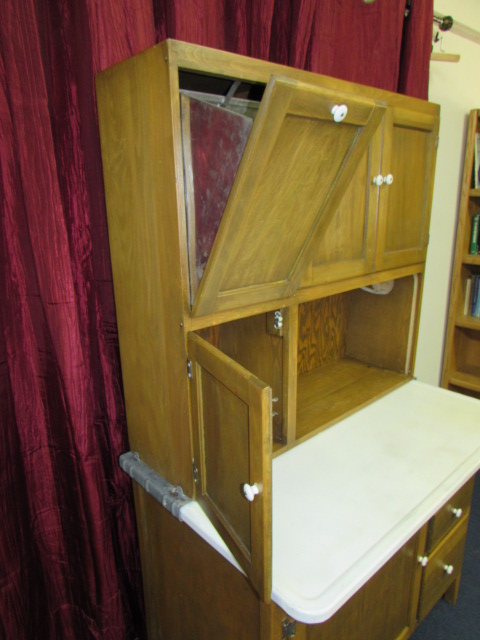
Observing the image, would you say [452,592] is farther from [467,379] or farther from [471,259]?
[471,259]

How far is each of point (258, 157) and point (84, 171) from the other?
527mm

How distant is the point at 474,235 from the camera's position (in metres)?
2.38

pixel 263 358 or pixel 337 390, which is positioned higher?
pixel 263 358

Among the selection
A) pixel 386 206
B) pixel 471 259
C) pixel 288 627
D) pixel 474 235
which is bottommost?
pixel 288 627

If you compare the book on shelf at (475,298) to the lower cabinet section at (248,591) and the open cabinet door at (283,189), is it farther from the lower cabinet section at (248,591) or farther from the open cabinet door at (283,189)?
the open cabinet door at (283,189)

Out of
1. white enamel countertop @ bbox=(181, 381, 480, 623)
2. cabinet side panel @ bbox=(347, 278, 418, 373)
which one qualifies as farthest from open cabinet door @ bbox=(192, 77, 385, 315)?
cabinet side panel @ bbox=(347, 278, 418, 373)

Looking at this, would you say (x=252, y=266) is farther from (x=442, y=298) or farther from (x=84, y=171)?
(x=442, y=298)

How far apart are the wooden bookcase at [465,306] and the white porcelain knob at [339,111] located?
172 centimetres

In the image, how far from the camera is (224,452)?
86 cm

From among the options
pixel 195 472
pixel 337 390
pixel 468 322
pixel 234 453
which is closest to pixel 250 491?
pixel 234 453

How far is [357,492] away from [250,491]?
18.1 inches

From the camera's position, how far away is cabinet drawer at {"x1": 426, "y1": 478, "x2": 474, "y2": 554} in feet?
4.36

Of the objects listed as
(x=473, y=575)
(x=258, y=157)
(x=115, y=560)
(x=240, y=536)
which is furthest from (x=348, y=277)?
(x=473, y=575)

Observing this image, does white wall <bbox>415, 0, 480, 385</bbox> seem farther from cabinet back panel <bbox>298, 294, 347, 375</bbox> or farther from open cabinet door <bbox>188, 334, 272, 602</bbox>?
open cabinet door <bbox>188, 334, 272, 602</bbox>
